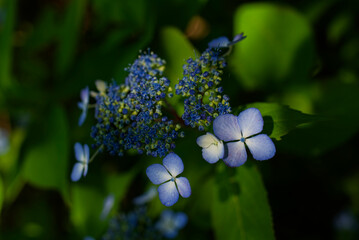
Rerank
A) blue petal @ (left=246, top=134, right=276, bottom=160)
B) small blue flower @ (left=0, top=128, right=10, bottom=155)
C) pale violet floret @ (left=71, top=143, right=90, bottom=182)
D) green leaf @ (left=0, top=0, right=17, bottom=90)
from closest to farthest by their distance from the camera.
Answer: blue petal @ (left=246, top=134, right=276, bottom=160)
pale violet floret @ (left=71, top=143, right=90, bottom=182)
green leaf @ (left=0, top=0, right=17, bottom=90)
small blue flower @ (left=0, top=128, right=10, bottom=155)

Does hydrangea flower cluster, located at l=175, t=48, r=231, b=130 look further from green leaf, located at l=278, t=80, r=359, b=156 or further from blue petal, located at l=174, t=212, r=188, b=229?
blue petal, located at l=174, t=212, r=188, b=229

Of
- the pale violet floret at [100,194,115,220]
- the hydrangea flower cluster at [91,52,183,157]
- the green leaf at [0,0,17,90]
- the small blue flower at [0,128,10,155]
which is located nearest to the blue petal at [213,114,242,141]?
the hydrangea flower cluster at [91,52,183,157]

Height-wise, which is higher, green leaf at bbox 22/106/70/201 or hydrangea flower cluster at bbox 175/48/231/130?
green leaf at bbox 22/106/70/201

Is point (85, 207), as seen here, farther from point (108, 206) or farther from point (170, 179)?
point (170, 179)

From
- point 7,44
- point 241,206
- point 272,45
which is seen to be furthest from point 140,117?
point 7,44

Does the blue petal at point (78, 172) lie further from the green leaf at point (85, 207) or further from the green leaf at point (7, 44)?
the green leaf at point (7, 44)

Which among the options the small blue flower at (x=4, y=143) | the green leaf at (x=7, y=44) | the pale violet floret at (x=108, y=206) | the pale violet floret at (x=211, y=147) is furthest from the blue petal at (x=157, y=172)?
the small blue flower at (x=4, y=143)

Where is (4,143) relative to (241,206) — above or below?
above
